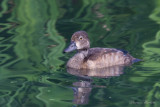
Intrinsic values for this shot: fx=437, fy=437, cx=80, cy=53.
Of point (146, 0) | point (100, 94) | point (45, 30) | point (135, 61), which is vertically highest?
point (146, 0)

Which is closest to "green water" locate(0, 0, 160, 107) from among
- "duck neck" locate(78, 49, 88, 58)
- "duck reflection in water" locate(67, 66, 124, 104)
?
"duck reflection in water" locate(67, 66, 124, 104)

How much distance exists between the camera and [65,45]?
38.8 ft

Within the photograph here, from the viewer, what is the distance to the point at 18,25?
552 inches

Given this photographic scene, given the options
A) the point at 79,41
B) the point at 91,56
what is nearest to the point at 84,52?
the point at 91,56

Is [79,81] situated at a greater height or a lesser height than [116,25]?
lesser

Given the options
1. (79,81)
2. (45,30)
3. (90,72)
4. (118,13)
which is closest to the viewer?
(79,81)

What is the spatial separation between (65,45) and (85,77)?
238 centimetres

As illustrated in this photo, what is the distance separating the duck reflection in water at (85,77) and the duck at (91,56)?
6.5 inches

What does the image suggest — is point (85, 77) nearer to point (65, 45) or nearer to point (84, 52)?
point (84, 52)

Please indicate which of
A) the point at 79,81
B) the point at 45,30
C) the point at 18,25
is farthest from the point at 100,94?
the point at 18,25

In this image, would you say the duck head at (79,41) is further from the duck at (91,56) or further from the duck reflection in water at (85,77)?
the duck reflection in water at (85,77)

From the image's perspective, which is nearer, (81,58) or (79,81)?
(79,81)

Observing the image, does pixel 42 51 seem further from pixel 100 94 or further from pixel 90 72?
pixel 100 94

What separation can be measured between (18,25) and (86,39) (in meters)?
4.15
